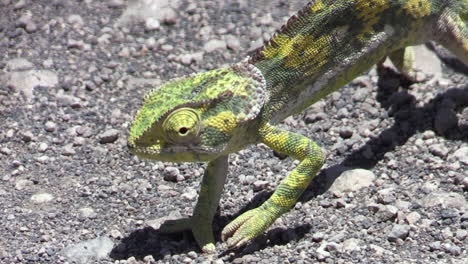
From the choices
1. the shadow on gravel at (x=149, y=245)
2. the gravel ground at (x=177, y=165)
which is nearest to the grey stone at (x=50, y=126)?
the gravel ground at (x=177, y=165)

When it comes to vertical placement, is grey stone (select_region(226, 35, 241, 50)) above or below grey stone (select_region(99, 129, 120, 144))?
above

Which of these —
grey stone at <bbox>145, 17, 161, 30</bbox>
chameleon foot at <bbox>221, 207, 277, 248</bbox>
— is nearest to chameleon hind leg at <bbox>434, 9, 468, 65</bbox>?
chameleon foot at <bbox>221, 207, 277, 248</bbox>

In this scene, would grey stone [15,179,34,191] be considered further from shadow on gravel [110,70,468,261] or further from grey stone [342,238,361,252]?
grey stone [342,238,361,252]

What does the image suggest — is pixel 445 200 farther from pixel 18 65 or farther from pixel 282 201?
pixel 18 65

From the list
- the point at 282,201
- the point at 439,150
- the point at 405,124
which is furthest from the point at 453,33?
the point at 282,201

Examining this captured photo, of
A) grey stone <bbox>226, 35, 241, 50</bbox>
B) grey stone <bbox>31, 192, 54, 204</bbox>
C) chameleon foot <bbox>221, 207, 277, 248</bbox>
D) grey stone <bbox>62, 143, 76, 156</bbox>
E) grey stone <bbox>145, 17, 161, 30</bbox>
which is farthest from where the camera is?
grey stone <bbox>145, 17, 161, 30</bbox>

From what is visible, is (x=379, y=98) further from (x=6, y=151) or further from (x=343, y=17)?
(x=6, y=151)

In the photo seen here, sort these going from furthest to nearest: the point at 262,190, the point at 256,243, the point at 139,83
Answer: the point at 139,83
the point at 262,190
the point at 256,243

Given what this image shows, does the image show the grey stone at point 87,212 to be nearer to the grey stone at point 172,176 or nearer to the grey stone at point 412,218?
the grey stone at point 172,176

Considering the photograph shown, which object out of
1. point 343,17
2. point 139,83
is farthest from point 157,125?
point 139,83
